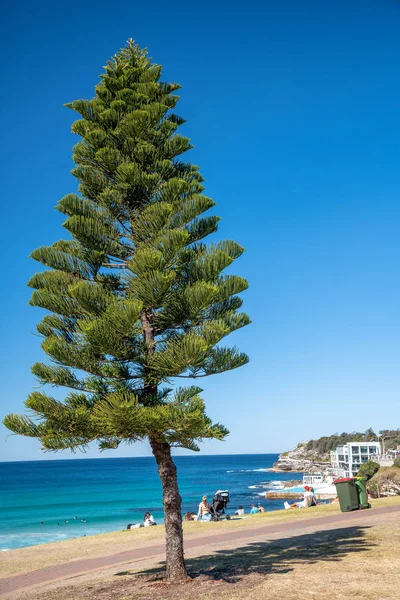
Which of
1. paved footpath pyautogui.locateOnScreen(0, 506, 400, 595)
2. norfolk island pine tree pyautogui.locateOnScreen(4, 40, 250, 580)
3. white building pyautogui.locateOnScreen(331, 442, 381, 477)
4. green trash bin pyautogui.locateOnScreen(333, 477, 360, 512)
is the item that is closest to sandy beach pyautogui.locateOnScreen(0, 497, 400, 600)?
paved footpath pyautogui.locateOnScreen(0, 506, 400, 595)

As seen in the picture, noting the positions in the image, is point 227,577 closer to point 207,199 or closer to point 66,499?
point 207,199

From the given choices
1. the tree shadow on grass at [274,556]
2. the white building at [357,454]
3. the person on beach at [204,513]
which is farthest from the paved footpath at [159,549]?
the white building at [357,454]

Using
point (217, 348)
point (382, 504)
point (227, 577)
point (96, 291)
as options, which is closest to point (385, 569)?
point (227, 577)

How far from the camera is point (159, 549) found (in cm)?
1104

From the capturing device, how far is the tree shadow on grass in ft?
24.1

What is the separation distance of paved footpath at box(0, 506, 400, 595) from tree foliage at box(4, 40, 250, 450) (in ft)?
10.3

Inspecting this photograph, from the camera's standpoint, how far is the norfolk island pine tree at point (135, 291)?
22.2 ft

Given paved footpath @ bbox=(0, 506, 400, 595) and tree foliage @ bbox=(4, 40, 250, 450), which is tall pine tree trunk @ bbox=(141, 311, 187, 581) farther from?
paved footpath @ bbox=(0, 506, 400, 595)

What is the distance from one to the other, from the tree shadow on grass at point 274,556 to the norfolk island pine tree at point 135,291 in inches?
33.2

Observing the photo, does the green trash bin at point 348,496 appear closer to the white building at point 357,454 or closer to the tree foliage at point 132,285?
the tree foliage at point 132,285

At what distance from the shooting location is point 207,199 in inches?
313

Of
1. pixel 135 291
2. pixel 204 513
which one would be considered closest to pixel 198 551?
pixel 135 291

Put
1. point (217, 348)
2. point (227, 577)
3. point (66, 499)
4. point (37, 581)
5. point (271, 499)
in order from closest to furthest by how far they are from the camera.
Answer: point (227, 577), point (217, 348), point (37, 581), point (271, 499), point (66, 499)

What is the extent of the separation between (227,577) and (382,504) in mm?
9365
